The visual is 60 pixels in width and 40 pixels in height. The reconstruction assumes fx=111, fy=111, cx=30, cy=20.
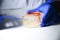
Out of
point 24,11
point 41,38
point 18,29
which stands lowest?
point 41,38

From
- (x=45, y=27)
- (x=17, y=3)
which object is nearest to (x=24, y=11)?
(x=17, y=3)

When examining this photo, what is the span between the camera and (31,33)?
912mm

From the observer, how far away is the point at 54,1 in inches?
37.6

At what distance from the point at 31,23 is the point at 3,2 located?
0.28 metres

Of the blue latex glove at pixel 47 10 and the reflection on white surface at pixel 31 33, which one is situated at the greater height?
the blue latex glove at pixel 47 10

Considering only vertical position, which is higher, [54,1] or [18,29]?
[54,1]

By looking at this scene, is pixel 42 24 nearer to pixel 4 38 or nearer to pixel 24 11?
pixel 24 11

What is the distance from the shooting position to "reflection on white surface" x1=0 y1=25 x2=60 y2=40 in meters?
0.85

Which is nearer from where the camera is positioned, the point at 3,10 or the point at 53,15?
the point at 3,10

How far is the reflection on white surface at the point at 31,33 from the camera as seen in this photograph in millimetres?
850

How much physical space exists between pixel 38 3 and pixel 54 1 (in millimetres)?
147

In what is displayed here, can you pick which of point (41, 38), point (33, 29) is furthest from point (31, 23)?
point (41, 38)

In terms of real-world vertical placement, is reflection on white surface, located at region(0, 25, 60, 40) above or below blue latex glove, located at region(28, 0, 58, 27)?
below

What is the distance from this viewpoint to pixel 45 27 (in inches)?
37.2
